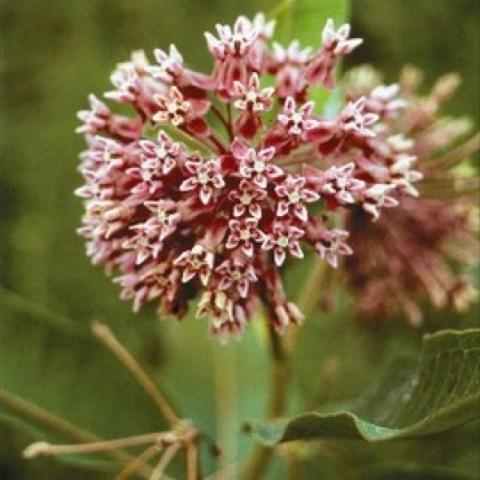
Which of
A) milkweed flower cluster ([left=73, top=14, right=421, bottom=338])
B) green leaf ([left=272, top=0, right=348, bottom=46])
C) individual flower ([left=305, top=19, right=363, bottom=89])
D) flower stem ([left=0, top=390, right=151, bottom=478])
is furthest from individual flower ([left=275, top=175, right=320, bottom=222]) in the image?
flower stem ([left=0, top=390, right=151, bottom=478])

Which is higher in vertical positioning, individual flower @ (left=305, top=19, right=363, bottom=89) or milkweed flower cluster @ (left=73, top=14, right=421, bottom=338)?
individual flower @ (left=305, top=19, right=363, bottom=89)

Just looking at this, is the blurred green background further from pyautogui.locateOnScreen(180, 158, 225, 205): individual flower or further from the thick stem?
pyautogui.locateOnScreen(180, 158, 225, 205): individual flower

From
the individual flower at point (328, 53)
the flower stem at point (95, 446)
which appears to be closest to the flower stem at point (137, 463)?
the flower stem at point (95, 446)

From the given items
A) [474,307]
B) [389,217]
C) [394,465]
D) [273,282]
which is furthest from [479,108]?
[273,282]

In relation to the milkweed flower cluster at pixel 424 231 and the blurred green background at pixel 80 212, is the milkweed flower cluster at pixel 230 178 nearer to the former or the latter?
the milkweed flower cluster at pixel 424 231

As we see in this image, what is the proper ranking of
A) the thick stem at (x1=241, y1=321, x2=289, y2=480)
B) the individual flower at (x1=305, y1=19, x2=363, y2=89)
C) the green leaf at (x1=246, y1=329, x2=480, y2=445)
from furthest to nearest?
1. the thick stem at (x1=241, y1=321, x2=289, y2=480)
2. the individual flower at (x1=305, y1=19, x2=363, y2=89)
3. the green leaf at (x1=246, y1=329, x2=480, y2=445)

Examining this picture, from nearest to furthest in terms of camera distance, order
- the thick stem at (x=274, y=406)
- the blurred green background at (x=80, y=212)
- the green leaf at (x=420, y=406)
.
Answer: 1. the green leaf at (x=420, y=406)
2. the thick stem at (x=274, y=406)
3. the blurred green background at (x=80, y=212)
